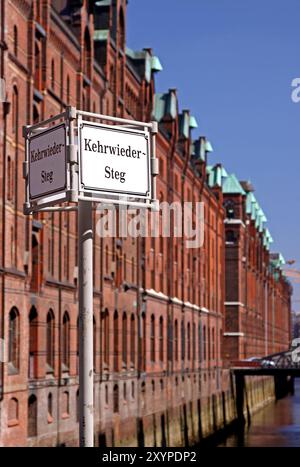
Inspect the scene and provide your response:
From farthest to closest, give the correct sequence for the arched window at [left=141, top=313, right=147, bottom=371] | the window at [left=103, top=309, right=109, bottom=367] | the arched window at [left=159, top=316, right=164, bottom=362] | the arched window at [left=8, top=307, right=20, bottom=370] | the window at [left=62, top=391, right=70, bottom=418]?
1. the arched window at [left=159, top=316, right=164, bottom=362]
2. the arched window at [left=141, top=313, right=147, bottom=371]
3. the window at [left=103, top=309, right=109, bottom=367]
4. the window at [left=62, top=391, right=70, bottom=418]
5. the arched window at [left=8, top=307, right=20, bottom=370]

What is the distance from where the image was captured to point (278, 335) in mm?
148000

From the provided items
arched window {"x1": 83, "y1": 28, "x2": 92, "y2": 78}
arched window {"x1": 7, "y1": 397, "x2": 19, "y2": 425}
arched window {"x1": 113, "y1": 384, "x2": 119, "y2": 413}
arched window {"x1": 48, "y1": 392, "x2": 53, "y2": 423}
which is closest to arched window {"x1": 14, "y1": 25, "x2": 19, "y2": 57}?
arched window {"x1": 83, "y1": 28, "x2": 92, "y2": 78}

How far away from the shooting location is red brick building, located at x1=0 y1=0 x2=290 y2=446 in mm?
27953

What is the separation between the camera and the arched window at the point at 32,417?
96.6ft

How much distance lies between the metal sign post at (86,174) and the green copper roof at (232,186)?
Result: 3404 inches

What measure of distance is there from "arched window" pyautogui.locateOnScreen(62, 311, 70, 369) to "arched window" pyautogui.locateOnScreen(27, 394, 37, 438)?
345 cm

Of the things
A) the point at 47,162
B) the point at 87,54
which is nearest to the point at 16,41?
the point at 87,54

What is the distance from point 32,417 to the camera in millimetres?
29625

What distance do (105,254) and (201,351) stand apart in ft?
93.8

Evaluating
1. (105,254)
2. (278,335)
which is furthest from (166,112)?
(278,335)

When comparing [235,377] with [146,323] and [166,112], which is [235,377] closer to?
[166,112]

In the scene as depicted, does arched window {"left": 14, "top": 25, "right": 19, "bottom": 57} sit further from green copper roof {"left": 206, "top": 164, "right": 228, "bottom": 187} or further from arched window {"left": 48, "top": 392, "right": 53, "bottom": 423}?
green copper roof {"left": 206, "top": 164, "right": 228, "bottom": 187}

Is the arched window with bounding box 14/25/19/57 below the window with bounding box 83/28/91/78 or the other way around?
below

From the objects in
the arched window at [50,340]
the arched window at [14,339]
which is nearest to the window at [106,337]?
the arched window at [50,340]
